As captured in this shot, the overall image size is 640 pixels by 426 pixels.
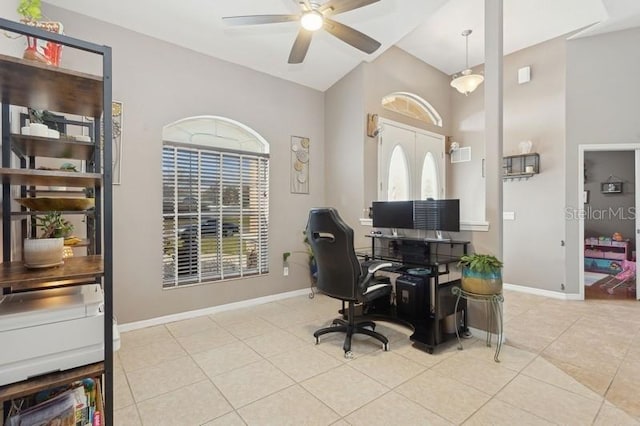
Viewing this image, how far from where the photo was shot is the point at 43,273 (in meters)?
1.21

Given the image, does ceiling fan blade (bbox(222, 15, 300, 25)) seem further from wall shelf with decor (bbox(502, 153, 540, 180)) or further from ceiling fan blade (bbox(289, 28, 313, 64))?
wall shelf with decor (bbox(502, 153, 540, 180))

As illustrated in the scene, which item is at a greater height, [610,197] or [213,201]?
[610,197]

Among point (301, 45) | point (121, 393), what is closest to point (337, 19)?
point (301, 45)

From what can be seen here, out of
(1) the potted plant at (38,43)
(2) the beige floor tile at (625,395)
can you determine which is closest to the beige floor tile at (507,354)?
(2) the beige floor tile at (625,395)

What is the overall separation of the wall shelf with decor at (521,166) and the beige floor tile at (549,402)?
317 centimetres

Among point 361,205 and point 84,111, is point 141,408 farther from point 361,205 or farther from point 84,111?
point 361,205

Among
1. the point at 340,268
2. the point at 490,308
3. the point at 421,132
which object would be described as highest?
the point at 421,132

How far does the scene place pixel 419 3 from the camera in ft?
10.6

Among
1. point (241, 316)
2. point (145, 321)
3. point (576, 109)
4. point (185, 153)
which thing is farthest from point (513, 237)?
point (145, 321)

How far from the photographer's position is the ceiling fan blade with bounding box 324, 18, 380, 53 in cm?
246

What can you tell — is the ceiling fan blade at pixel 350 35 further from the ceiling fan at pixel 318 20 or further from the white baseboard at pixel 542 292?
the white baseboard at pixel 542 292

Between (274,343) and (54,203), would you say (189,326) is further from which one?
(54,203)

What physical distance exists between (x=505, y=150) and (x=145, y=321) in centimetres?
545

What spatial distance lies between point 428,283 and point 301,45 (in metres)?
2.58
